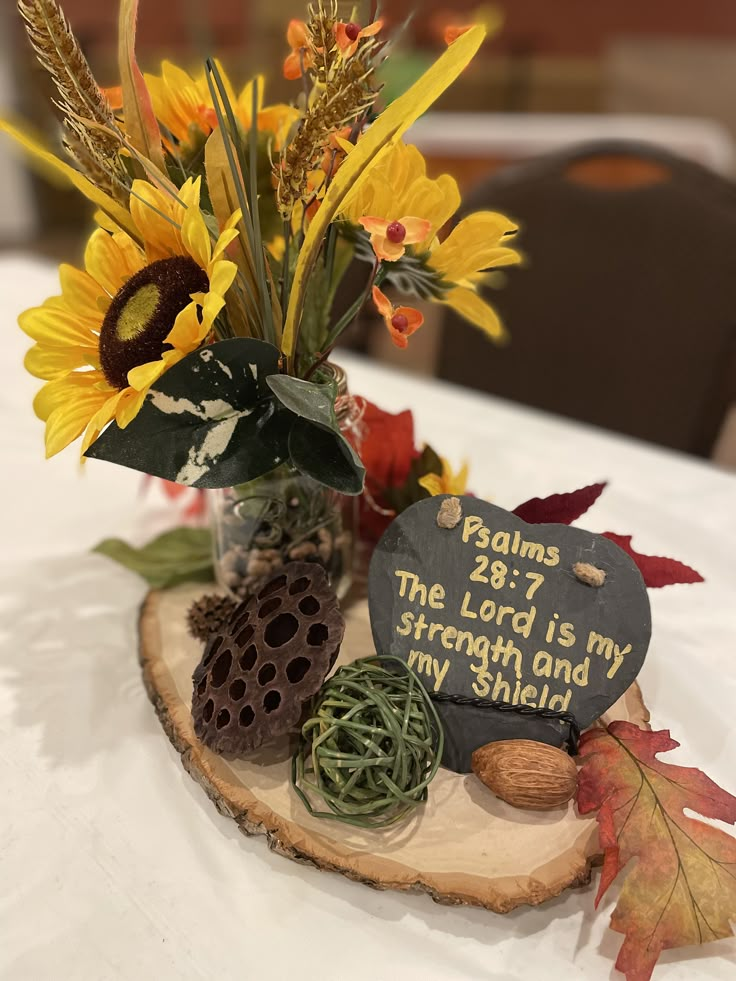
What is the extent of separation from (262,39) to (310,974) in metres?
3.59

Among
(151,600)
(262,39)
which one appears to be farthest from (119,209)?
(262,39)

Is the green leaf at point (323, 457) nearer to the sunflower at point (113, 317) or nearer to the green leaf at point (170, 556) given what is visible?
the sunflower at point (113, 317)

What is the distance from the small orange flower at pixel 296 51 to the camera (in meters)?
0.47

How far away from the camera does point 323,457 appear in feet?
1.53

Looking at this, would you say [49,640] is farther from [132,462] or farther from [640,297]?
[640,297]

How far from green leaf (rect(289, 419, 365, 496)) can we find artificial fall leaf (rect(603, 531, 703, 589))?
0.21 meters

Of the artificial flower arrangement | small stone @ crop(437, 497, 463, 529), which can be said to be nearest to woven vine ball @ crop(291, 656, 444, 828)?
the artificial flower arrangement

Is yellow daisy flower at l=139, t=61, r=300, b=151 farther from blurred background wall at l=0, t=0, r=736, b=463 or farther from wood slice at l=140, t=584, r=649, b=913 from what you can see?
wood slice at l=140, t=584, r=649, b=913

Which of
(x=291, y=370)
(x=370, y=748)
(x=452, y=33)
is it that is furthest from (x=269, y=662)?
(x=452, y=33)

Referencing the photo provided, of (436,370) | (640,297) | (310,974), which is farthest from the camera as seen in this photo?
(436,370)

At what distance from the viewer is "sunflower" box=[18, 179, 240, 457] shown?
44cm

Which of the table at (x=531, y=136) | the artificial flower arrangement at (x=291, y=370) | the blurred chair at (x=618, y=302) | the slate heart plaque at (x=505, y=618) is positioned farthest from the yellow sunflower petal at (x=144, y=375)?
the table at (x=531, y=136)

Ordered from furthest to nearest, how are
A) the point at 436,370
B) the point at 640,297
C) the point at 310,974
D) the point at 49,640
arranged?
the point at 436,370, the point at 640,297, the point at 49,640, the point at 310,974

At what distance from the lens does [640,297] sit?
115 centimetres
